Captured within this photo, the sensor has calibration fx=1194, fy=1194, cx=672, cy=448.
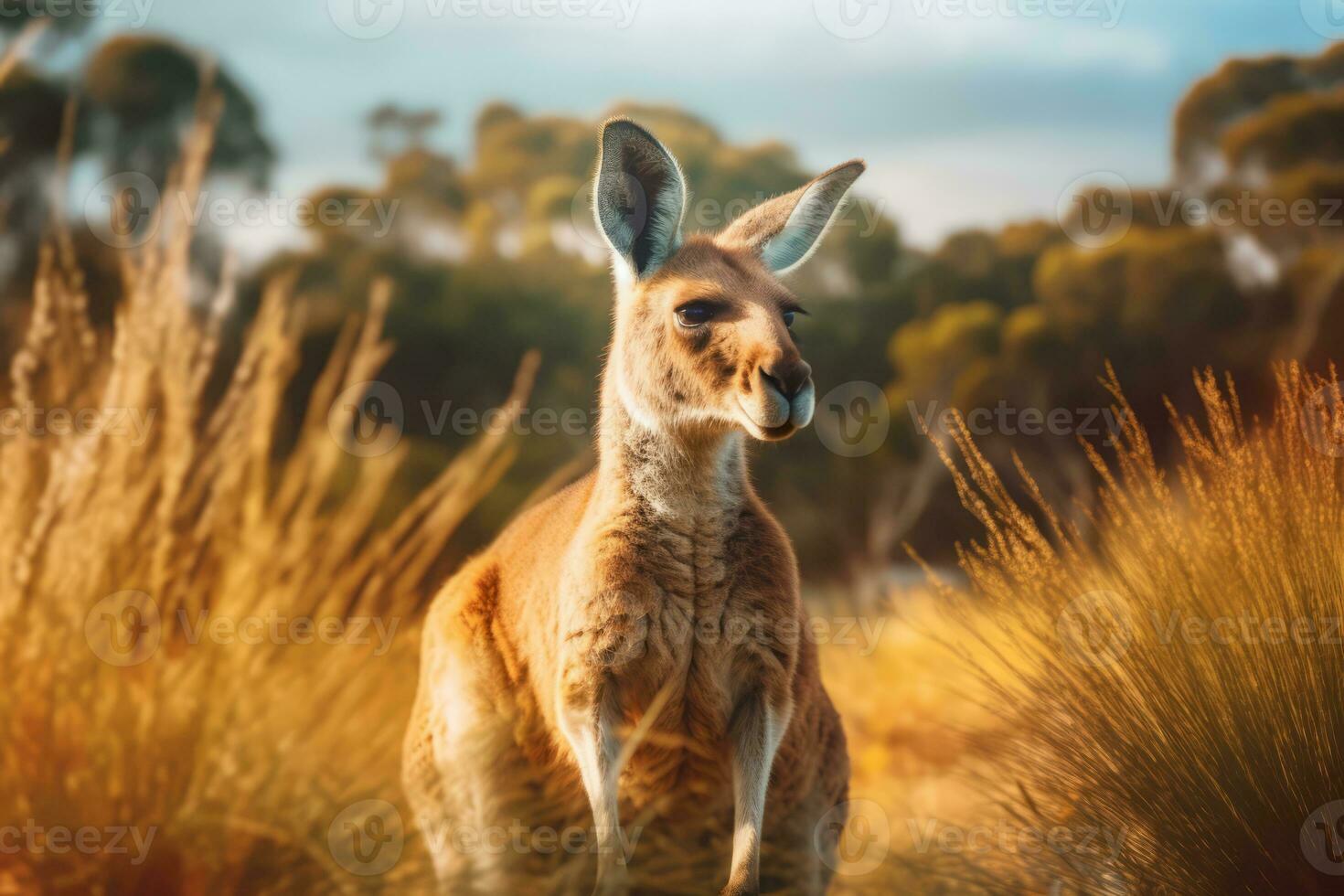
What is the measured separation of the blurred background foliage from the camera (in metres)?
11.8

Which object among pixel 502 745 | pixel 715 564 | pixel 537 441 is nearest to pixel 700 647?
pixel 715 564

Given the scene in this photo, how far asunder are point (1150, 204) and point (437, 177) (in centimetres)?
815

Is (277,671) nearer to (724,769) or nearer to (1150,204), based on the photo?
(724,769)

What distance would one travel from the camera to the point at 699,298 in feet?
10.8

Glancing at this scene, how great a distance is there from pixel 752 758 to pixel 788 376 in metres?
1.01

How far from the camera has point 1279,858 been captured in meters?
2.86

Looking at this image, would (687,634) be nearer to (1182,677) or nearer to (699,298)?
(699,298)

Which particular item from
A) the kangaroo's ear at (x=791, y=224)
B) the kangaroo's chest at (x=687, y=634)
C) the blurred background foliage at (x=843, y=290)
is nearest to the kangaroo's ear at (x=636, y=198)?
the kangaroo's ear at (x=791, y=224)

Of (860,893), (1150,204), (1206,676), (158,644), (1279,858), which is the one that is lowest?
(860,893)

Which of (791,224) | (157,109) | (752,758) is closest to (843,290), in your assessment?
(157,109)

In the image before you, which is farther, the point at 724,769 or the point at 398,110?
the point at 398,110

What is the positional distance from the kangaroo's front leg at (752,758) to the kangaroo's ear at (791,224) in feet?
4.49

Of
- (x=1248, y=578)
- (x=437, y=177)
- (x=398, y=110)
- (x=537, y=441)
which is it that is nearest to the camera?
(x=1248, y=578)

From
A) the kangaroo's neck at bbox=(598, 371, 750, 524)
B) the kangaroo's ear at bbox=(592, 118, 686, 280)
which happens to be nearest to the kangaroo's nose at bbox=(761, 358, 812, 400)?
the kangaroo's neck at bbox=(598, 371, 750, 524)
